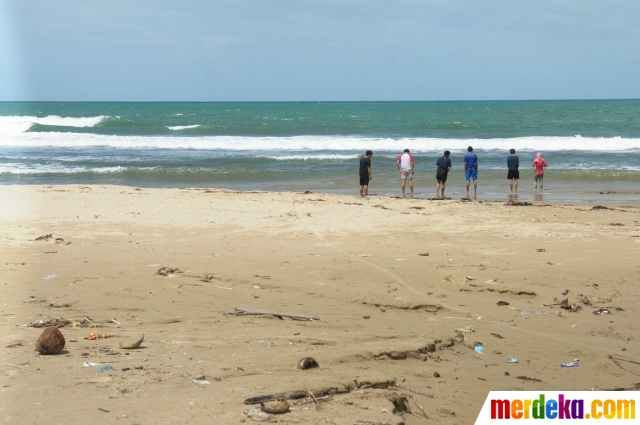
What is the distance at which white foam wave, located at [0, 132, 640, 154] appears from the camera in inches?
1390

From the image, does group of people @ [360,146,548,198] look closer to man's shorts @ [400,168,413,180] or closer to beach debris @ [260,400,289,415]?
A: man's shorts @ [400,168,413,180]

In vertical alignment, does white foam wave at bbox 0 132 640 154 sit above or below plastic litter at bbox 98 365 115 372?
above

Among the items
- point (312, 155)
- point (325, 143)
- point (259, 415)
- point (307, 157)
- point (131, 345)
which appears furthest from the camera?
point (325, 143)

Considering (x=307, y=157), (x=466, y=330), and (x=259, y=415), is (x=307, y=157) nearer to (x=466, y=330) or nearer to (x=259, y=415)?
(x=466, y=330)

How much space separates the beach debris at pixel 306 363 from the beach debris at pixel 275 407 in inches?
30.1

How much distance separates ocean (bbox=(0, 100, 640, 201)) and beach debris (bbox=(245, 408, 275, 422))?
1458cm

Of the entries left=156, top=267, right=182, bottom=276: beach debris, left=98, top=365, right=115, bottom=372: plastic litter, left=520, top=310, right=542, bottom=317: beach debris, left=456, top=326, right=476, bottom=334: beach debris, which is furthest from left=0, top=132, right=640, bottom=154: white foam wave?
left=98, top=365, right=115, bottom=372: plastic litter

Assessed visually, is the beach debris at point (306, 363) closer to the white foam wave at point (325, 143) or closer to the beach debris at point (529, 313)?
the beach debris at point (529, 313)

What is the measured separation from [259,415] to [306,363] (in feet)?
3.18

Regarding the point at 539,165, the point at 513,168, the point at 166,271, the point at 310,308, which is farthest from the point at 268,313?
the point at 539,165

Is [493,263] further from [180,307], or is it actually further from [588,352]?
[180,307]

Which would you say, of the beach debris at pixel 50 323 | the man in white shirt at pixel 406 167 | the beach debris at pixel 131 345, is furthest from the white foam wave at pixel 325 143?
the beach debris at pixel 131 345

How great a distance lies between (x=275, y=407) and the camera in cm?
376

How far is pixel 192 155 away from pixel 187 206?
1753 centimetres
